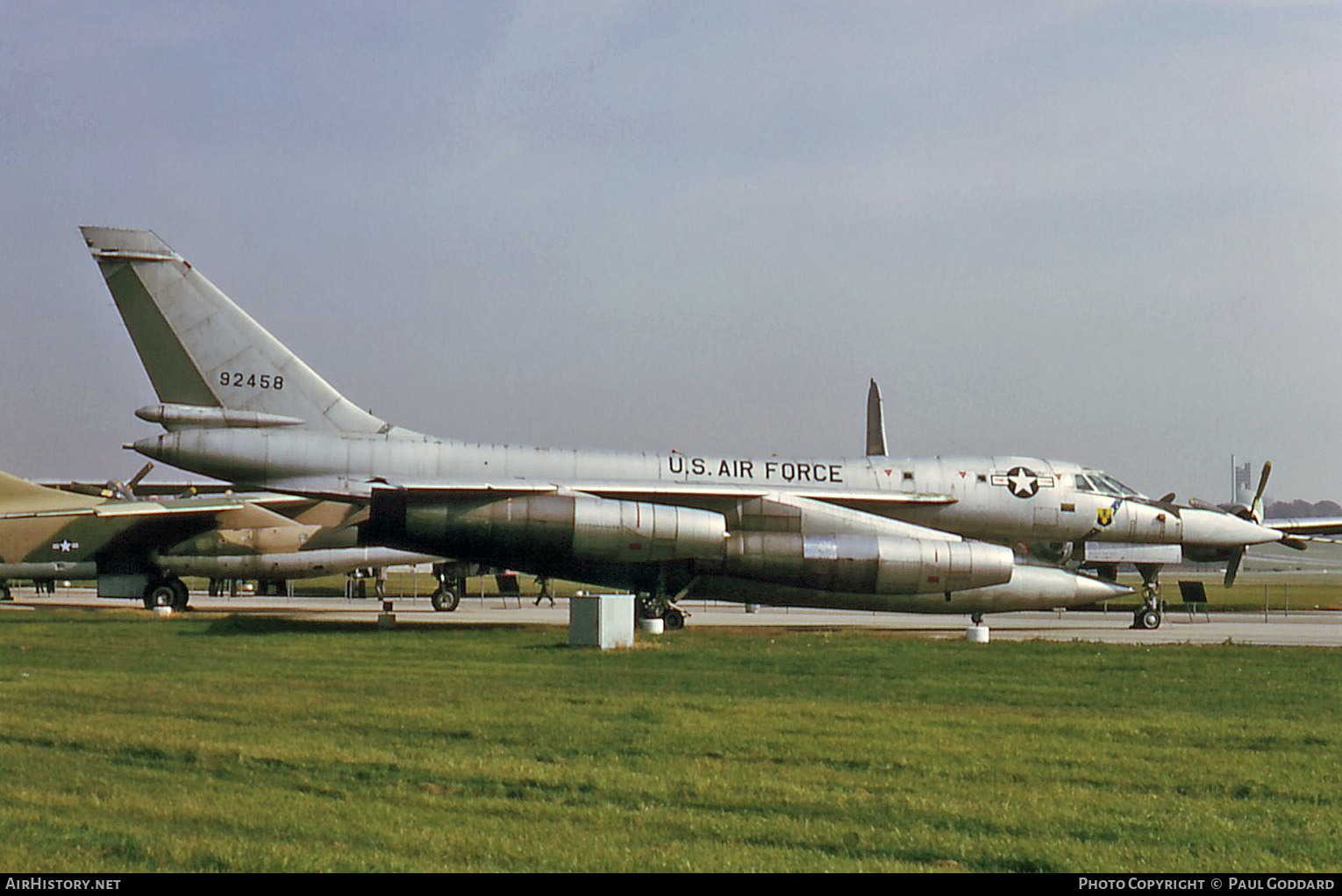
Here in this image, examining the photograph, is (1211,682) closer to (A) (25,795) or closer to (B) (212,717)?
(B) (212,717)

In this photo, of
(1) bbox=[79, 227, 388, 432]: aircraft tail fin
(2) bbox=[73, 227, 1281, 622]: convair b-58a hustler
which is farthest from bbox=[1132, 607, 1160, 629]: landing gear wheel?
(1) bbox=[79, 227, 388, 432]: aircraft tail fin

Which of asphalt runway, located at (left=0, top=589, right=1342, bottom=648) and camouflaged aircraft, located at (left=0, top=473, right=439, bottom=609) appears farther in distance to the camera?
camouflaged aircraft, located at (left=0, top=473, right=439, bottom=609)

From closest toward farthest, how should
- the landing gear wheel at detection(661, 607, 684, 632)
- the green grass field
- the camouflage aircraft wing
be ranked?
the green grass field, the landing gear wheel at detection(661, 607, 684, 632), the camouflage aircraft wing

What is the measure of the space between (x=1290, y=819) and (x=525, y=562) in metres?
15.8

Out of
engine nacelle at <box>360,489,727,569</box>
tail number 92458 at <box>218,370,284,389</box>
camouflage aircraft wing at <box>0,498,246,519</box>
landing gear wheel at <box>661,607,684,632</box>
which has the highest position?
tail number 92458 at <box>218,370,284,389</box>

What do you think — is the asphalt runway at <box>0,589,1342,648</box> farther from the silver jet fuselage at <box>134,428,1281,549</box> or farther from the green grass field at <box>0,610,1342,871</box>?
the green grass field at <box>0,610,1342,871</box>

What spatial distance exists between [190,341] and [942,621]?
17.3m

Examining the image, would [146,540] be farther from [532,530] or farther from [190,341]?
[532,530]

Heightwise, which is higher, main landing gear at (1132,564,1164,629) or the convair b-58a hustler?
the convair b-58a hustler

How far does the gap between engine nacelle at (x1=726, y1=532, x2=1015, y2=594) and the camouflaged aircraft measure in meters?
12.1

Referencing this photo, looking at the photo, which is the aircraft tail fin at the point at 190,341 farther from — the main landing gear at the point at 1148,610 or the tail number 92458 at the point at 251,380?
the main landing gear at the point at 1148,610

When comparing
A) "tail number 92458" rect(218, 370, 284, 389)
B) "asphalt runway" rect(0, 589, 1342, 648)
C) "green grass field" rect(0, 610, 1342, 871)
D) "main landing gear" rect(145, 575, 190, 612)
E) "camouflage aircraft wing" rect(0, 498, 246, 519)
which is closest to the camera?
"green grass field" rect(0, 610, 1342, 871)

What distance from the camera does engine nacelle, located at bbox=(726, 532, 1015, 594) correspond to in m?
22.3

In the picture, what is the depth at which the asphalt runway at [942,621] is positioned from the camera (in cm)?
2386
